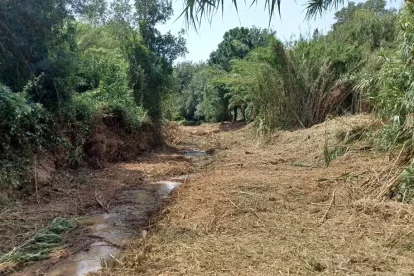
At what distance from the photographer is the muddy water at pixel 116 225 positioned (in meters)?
3.20

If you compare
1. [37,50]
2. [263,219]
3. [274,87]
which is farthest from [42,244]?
[274,87]

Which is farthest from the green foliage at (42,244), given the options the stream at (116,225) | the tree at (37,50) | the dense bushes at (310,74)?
the dense bushes at (310,74)

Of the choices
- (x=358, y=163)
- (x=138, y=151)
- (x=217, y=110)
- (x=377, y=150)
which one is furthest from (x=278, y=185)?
(x=217, y=110)

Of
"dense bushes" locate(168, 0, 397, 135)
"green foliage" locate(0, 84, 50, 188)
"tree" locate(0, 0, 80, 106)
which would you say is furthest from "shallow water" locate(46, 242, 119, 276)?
"dense bushes" locate(168, 0, 397, 135)

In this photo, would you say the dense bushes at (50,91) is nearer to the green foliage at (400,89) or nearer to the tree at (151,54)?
the tree at (151,54)

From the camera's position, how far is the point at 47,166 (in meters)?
5.81

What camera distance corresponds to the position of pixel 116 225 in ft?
14.1

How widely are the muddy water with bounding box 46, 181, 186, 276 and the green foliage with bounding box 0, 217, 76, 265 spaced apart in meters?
0.23

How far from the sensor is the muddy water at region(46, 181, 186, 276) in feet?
10.5

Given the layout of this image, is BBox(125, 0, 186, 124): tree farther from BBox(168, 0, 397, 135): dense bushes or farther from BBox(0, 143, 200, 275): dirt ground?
BBox(0, 143, 200, 275): dirt ground

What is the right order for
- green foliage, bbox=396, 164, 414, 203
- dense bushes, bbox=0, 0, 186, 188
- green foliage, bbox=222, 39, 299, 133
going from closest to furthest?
1. green foliage, bbox=396, 164, 414, 203
2. dense bushes, bbox=0, 0, 186, 188
3. green foliage, bbox=222, 39, 299, 133

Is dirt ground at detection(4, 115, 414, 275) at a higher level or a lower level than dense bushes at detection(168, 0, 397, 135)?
lower

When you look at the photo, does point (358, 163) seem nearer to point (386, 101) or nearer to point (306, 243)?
point (386, 101)

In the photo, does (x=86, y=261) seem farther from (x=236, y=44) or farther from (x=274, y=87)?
(x=236, y=44)
